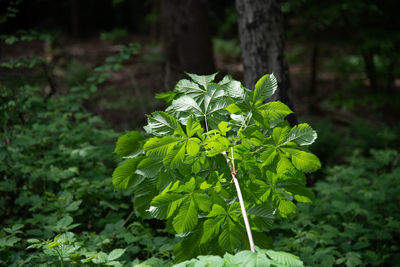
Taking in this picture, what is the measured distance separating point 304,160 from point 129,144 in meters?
0.83

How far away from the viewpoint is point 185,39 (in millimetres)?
7242

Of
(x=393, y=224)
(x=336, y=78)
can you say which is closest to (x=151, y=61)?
(x=336, y=78)

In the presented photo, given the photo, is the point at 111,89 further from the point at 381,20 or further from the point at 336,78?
the point at 336,78

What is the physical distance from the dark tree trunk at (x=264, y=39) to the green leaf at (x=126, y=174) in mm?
1936

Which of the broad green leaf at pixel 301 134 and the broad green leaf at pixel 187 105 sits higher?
the broad green leaf at pixel 187 105

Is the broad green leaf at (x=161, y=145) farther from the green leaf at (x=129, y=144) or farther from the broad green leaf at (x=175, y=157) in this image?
the green leaf at (x=129, y=144)

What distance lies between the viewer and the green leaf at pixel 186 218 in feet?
4.36

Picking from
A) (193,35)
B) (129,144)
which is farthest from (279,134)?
(193,35)

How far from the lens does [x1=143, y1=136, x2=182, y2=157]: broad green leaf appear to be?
136 cm

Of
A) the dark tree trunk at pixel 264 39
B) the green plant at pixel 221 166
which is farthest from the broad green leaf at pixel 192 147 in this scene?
the dark tree trunk at pixel 264 39

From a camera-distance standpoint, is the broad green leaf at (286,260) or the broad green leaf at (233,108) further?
the broad green leaf at (233,108)

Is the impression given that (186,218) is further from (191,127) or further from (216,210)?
(191,127)

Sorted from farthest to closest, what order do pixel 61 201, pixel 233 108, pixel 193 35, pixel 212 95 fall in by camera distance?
pixel 193 35, pixel 61 201, pixel 212 95, pixel 233 108

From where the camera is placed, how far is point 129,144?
152 centimetres
